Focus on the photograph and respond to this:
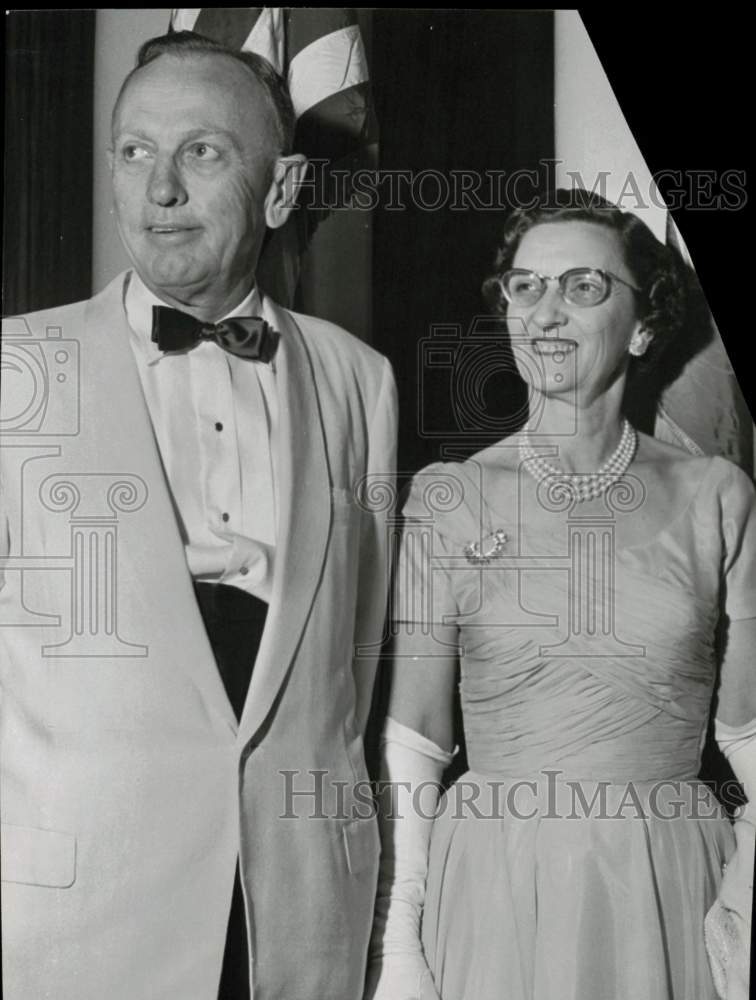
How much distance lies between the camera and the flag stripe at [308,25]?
2.79 meters

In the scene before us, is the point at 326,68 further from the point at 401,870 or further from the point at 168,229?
the point at 401,870

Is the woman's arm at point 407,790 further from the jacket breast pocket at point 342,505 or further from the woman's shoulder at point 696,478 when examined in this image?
the woman's shoulder at point 696,478

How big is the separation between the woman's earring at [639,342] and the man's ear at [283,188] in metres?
0.74

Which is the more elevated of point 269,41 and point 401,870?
point 269,41

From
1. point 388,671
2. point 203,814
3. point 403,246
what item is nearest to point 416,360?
point 403,246

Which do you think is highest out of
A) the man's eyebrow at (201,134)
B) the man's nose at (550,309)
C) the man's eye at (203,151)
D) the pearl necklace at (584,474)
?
the man's eyebrow at (201,134)

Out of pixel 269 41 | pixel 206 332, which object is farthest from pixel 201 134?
pixel 206 332

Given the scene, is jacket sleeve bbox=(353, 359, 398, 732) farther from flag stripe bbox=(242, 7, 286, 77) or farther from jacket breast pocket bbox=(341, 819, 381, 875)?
Answer: flag stripe bbox=(242, 7, 286, 77)

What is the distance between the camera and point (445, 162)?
2811 millimetres

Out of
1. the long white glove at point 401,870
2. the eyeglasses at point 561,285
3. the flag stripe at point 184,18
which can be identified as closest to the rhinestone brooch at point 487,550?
the long white glove at point 401,870

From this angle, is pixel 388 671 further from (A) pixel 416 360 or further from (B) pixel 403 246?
(B) pixel 403 246

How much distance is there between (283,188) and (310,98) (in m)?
0.19

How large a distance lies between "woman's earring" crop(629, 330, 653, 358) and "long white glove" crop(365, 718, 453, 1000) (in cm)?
89

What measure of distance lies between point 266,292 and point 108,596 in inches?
26.6
